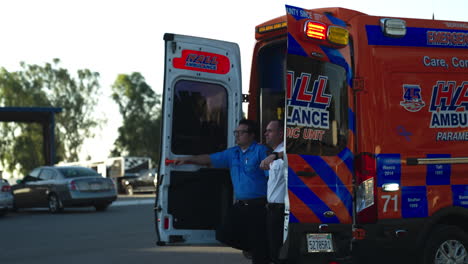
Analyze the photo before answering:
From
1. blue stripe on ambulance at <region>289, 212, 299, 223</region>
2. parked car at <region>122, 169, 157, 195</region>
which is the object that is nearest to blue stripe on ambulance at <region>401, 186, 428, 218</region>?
blue stripe on ambulance at <region>289, 212, 299, 223</region>

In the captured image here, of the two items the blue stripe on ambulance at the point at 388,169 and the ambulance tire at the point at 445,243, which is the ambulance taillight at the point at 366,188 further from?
the ambulance tire at the point at 445,243

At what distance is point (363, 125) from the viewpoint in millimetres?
6207

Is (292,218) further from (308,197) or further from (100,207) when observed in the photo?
(100,207)

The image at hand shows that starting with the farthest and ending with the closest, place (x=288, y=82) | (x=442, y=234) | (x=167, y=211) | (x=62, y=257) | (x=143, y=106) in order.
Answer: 1. (x=143, y=106)
2. (x=62, y=257)
3. (x=167, y=211)
4. (x=442, y=234)
5. (x=288, y=82)

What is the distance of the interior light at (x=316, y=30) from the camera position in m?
6.12

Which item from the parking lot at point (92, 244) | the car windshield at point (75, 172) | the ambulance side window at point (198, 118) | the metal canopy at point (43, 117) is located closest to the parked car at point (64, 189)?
the car windshield at point (75, 172)

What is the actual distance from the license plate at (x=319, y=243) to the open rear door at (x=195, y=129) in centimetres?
171

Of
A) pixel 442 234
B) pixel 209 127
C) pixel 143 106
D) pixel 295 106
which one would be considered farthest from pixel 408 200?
pixel 143 106

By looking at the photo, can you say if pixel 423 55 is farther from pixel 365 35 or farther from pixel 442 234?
pixel 442 234

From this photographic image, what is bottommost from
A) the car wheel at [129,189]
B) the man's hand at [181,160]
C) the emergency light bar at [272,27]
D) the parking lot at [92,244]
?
the car wheel at [129,189]

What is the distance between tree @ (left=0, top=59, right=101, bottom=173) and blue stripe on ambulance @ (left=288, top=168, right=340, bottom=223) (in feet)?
215

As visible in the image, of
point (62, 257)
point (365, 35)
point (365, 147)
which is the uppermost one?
point (365, 35)

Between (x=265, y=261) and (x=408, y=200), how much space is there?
1532 mm

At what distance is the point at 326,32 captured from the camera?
620 centimetres
